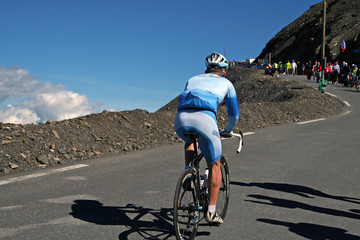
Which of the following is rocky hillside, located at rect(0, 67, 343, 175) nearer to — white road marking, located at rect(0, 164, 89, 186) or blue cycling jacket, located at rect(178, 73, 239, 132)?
white road marking, located at rect(0, 164, 89, 186)

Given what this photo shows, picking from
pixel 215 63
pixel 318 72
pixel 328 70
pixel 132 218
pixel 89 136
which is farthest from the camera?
pixel 328 70

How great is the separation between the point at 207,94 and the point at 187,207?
111cm

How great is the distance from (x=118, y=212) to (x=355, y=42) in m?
56.7

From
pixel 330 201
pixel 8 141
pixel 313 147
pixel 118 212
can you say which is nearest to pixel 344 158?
pixel 313 147

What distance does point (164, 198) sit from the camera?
16.9 ft

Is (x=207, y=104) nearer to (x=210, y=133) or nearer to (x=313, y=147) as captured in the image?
(x=210, y=133)

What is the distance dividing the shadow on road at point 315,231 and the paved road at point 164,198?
11 millimetres

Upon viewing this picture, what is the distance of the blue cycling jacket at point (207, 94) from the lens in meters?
3.54

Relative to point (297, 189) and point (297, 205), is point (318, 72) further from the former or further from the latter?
point (297, 205)

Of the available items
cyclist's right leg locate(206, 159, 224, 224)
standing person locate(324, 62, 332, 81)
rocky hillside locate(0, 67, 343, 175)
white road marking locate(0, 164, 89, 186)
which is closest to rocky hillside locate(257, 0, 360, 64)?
standing person locate(324, 62, 332, 81)

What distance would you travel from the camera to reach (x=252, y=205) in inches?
198

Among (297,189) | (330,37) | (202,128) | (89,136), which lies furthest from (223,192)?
(330,37)

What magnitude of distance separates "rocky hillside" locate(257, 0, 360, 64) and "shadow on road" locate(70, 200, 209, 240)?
52016 mm

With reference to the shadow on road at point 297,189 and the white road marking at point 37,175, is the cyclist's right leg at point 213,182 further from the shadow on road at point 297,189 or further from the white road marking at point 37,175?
the white road marking at point 37,175
